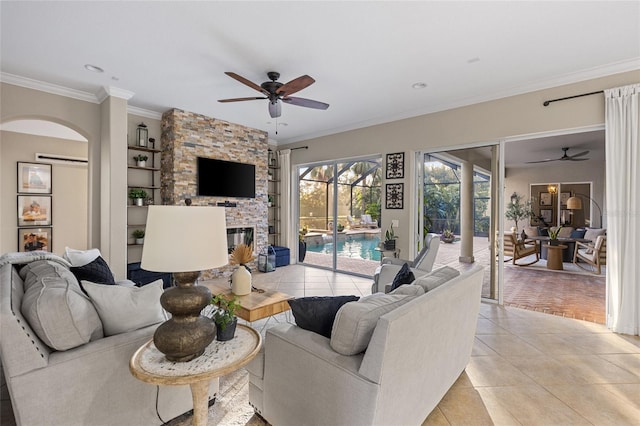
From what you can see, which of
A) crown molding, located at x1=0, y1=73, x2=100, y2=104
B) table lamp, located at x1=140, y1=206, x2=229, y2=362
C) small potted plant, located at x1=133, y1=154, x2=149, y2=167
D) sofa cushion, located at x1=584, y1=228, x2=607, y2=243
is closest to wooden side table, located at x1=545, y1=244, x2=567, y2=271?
sofa cushion, located at x1=584, y1=228, x2=607, y2=243

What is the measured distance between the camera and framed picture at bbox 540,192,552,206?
8352 millimetres

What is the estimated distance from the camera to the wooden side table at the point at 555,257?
6.05 metres

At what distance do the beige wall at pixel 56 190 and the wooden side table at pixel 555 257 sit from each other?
985 centimetres

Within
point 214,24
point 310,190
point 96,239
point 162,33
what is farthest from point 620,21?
point 96,239

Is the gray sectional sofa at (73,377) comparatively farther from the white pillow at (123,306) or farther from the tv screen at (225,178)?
the tv screen at (225,178)

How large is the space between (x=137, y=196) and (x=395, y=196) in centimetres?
433

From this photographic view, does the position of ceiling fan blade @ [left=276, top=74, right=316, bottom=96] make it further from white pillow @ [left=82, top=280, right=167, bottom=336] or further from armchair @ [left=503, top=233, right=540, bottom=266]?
armchair @ [left=503, top=233, right=540, bottom=266]

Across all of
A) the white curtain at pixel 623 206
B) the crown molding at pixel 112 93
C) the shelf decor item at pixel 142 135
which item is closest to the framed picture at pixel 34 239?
the shelf decor item at pixel 142 135

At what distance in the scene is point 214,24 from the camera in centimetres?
262

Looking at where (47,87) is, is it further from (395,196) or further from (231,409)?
(395,196)

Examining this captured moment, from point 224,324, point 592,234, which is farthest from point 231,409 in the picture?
point 592,234

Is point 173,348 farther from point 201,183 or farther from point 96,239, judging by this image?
point 201,183

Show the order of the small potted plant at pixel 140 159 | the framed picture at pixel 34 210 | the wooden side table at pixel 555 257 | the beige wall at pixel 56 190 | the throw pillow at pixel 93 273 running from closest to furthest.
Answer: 1. the throw pillow at pixel 93 273
2. the small potted plant at pixel 140 159
3. the beige wall at pixel 56 190
4. the framed picture at pixel 34 210
5. the wooden side table at pixel 555 257

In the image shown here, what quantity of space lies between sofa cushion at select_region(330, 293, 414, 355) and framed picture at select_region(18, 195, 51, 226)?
6838 millimetres
